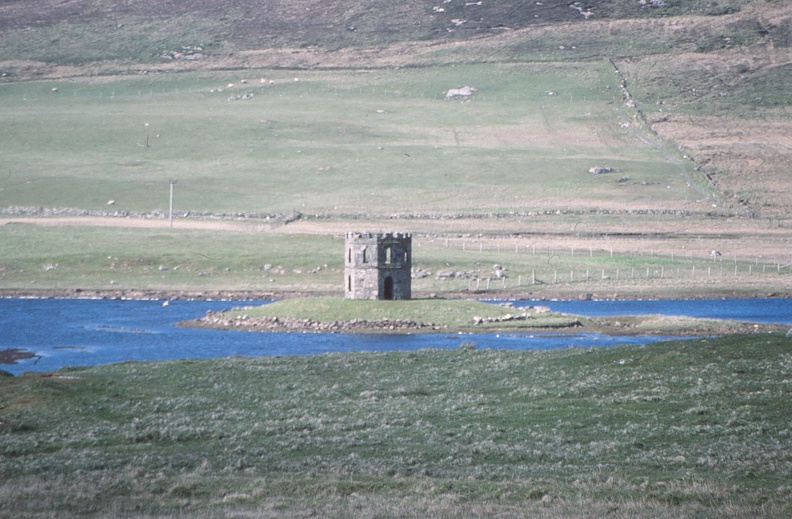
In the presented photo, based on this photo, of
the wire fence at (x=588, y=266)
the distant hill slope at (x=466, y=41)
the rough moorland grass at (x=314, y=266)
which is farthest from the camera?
the distant hill slope at (x=466, y=41)

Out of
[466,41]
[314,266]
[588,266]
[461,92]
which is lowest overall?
[588,266]

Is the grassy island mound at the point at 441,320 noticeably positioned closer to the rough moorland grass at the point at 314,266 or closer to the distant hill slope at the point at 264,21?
the rough moorland grass at the point at 314,266

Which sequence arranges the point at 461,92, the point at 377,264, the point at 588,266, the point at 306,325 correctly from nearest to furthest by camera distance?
the point at 306,325 → the point at 377,264 → the point at 588,266 → the point at 461,92

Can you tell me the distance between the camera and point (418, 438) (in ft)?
76.0

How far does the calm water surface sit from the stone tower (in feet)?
13.9

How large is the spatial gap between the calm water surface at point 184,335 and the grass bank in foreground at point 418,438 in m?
13.2

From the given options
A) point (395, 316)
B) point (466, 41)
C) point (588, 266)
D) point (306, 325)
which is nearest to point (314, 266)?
point (588, 266)

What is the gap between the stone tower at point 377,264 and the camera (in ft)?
182

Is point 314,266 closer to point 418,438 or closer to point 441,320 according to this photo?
point 441,320

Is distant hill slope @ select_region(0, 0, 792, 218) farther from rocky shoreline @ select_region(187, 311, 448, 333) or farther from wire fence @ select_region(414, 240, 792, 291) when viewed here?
rocky shoreline @ select_region(187, 311, 448, 333)

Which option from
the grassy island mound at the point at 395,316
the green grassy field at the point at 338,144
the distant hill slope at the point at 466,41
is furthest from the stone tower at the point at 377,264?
the distant hill slope at the point at 466,41

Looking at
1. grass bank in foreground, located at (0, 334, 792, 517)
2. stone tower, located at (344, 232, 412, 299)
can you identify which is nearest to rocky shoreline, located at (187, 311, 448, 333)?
stone tower, located at (344, 232, 412, 299)

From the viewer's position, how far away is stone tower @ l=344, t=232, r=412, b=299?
182 feet

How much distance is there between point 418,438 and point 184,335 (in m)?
32.5
